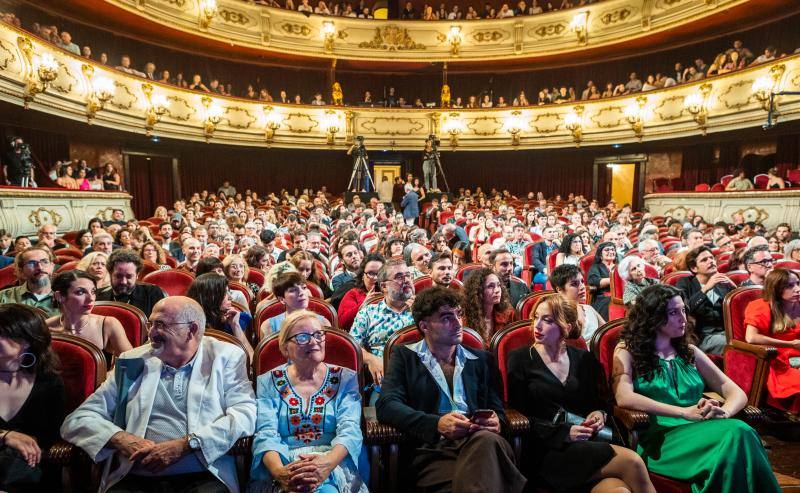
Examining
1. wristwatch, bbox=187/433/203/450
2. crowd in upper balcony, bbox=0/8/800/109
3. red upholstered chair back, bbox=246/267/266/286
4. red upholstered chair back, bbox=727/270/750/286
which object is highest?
crowd in upper balcony, bbox=0/8/800/109

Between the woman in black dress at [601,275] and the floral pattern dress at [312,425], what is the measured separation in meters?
2.69

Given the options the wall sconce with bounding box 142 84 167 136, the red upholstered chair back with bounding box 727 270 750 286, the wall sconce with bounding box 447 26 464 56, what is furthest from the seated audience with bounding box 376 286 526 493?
the wall sconce with bounding box 447 26 464 56

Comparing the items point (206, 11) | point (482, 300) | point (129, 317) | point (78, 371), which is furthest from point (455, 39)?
point (78, 371)

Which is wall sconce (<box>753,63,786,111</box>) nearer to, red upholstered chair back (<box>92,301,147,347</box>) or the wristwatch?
red upholstered chair back (<box>92,301,147,347</box>)

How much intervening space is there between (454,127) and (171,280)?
1212 cm

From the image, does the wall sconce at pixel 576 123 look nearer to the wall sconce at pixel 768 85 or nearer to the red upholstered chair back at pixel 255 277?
the wall sconce at pixel 768 85

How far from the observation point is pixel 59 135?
1004cm

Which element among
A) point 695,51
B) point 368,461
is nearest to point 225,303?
point 368,461

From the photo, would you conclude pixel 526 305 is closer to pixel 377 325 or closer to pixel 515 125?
pixel 377 325

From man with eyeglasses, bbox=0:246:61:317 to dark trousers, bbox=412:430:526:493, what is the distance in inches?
91.2

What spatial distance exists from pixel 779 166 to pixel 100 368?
13.1 meters

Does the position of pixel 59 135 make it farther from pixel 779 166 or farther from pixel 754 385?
pixel 779 166

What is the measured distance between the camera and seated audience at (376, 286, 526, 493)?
162 cm

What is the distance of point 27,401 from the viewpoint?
66.9 inches
